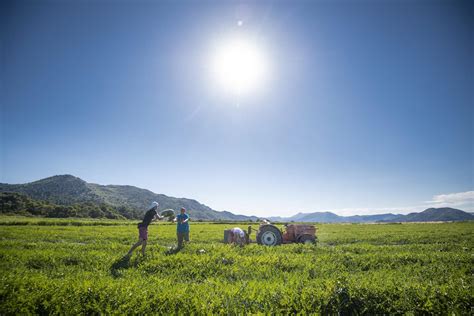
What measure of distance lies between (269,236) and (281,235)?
2.85 feet

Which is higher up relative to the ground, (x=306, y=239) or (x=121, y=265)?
(x=121, y=265)

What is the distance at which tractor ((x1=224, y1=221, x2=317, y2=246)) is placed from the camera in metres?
15.8

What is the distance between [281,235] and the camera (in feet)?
52.9

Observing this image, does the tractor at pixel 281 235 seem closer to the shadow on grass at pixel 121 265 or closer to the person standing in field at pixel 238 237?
the person standing in field at pixel 238 237

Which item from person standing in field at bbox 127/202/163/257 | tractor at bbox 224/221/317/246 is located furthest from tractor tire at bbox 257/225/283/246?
person standing in field at bbox 127/202/163/257

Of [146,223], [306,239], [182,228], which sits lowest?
[306,239]

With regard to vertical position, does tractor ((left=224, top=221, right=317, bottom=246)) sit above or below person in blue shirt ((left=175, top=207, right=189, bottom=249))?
below

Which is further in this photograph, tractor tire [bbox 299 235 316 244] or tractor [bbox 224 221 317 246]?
tractor tire [bbox 299 235 316 244]

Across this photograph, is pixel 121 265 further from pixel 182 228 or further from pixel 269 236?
pixel 269 236

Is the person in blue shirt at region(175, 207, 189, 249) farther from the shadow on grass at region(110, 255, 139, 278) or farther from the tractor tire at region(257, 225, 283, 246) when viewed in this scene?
the tractor tire at region(257, 225, 283, 246)

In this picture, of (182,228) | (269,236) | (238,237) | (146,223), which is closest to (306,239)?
(269,236)

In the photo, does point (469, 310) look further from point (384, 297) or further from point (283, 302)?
point (283, 302)

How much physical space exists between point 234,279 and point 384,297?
14.6 feet

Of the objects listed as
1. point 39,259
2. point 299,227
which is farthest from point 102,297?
point 299,227
